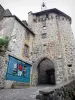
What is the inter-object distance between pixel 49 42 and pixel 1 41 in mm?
5842

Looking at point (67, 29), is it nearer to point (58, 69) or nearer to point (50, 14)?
point (50, 14)

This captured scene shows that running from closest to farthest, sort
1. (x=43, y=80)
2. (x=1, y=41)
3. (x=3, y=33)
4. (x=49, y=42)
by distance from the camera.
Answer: (x=1, y=41) → (x=3, y=33) → (x=49, y=42) → (x=43, y=80)

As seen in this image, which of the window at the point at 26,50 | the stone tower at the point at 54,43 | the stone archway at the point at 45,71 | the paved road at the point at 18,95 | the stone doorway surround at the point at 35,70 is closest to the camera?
the paved road at the point at 18,95

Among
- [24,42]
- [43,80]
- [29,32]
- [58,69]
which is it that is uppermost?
[29,32]

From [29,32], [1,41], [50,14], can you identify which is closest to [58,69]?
[29,32]

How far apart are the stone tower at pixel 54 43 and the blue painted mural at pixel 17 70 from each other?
1.02m

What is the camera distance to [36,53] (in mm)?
11727

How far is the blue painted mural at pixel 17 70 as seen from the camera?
798cm

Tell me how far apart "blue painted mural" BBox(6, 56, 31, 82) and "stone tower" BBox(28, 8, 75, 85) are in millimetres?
1018

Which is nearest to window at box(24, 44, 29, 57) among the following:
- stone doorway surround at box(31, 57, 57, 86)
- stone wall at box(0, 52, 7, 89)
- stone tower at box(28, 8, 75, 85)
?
stone tower at box(28, 8, 75, 85)

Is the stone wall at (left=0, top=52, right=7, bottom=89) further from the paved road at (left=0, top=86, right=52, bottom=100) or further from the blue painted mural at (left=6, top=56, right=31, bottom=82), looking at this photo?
the paved road at (left=0, top=86, right=52, bottom=100)

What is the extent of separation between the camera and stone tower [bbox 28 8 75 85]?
34.1ft

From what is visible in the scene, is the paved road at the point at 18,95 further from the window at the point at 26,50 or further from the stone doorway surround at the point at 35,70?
the window at the point at 26,50

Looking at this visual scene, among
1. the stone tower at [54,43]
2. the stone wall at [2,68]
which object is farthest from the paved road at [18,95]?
the stone tower at [54,43]
